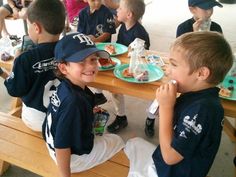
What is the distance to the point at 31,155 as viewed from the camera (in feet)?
5.22

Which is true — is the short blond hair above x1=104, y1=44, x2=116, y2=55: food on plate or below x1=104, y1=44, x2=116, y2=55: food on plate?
above

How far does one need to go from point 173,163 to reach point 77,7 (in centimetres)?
261

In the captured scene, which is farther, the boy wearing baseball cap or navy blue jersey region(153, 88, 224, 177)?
the boy wearing baseball cap

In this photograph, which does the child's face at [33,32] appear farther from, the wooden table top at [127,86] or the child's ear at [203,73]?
the child's ear at [203,73]

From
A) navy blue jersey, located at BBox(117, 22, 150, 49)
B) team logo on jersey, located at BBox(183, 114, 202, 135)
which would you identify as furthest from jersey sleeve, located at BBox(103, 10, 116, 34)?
team logo on jersey, located at BBox(183, 114, 202, 135)

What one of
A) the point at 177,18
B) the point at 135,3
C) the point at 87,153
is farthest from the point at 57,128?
the point at 177,18

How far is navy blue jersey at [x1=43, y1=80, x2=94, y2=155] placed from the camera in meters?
1.27

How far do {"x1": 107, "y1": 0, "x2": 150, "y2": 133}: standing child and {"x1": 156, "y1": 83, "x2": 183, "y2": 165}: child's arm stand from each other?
120cm

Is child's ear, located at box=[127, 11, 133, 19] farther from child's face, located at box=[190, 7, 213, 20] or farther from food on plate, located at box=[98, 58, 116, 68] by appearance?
food on plate, located at box=[98, 58, 116, 68]

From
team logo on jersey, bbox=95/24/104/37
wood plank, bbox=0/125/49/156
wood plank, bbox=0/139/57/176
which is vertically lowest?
wood plank, bbox=0/139/57/176

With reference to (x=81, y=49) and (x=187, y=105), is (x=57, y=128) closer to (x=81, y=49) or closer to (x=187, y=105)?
(x=81, y=49)

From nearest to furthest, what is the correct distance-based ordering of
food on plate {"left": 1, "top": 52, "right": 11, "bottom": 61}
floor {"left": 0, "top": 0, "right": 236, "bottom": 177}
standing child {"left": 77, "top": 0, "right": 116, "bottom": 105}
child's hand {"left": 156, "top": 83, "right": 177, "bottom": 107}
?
child's hand {"left": 156, "top": 83, "right": 177, "bottom": 107}, food on plate {"left": 1, "top": 52, "right": 11, "bottom": 61}, floor {"left": 0, "top": 0, "right": 236, "bottom": 177}, standing child {"left": 77, "top": 0, "right": 116, "bottom": 105}

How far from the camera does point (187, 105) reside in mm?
1167

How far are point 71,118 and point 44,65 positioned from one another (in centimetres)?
46
